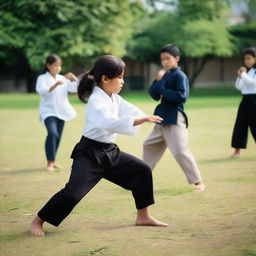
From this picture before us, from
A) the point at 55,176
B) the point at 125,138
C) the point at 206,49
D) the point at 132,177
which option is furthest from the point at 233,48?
the point at 132,177

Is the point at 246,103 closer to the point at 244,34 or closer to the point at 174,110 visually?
→ the point at 174,110

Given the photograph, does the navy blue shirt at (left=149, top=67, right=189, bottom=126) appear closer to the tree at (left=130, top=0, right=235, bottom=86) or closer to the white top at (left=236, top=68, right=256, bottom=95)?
the white top at (left=236, top=68, right=256, bottom=95)

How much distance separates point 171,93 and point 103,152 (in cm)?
217

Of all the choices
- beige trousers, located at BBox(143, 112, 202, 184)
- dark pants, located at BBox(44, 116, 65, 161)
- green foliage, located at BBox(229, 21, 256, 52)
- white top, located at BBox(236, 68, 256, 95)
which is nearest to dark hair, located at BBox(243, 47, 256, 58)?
white top, located at BBox(236, 68, 256, 95)

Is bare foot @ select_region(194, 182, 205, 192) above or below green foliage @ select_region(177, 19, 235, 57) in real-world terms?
below

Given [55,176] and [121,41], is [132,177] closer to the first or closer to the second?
[55,176]

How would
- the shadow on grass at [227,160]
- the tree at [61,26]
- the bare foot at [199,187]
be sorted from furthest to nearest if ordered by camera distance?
the tree at [61,26] < the shadow on grass at [227,160] < the bare foot at [199,187]

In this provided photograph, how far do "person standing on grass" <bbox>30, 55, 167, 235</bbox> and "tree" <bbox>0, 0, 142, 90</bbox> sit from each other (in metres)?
27.8

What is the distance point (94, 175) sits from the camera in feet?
16.8

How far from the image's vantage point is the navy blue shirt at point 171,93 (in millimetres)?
7109

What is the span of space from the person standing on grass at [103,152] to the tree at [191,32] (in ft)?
106

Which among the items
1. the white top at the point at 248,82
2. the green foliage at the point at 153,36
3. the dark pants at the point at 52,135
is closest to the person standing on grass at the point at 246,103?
the white top at the point at 248,82

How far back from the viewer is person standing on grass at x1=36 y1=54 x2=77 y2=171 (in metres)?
9.09

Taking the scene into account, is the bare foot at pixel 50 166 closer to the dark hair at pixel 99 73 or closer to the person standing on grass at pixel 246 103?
the person standing on grass at pixel 246 103
